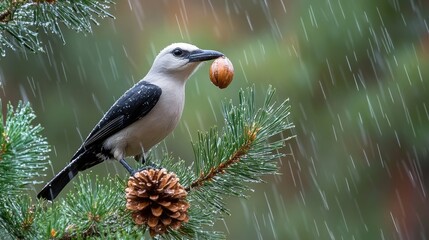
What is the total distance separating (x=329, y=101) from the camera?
4.87 metres

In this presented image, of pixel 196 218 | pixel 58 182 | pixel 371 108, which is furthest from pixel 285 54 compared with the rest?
pixel 196 218

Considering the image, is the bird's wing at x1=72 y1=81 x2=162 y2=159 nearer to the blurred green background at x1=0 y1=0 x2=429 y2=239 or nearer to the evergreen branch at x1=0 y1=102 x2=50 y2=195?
the evergreen branch at x1=0 y1=102 x2=50 y2=195

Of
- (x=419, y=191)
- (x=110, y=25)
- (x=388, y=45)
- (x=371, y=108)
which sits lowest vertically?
(x=419, y=191)

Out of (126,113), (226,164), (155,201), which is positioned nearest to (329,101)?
(126,113)

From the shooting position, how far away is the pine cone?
202 centimetres

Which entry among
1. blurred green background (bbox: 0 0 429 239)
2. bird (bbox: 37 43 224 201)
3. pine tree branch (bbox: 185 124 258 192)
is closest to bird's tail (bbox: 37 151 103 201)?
bird (bbox: 37 43 224 201)

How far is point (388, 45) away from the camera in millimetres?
4801

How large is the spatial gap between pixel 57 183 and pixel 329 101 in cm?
257

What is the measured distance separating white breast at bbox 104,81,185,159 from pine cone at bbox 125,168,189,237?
3.15 feet

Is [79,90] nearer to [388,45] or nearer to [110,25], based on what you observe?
[110,25]

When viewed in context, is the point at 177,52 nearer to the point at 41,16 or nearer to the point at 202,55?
the point at 202,55

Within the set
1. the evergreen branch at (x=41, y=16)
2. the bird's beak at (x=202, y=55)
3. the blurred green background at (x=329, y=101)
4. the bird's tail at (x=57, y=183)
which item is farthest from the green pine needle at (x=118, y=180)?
the blurred green background at (x=329, y=101)

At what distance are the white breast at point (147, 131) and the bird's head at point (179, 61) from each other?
22 centimetres

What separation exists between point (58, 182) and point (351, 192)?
8.77 ft
